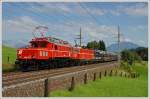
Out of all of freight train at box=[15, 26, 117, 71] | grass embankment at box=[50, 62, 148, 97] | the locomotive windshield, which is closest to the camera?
grass embankment at box=[50, 62, 148, 97]

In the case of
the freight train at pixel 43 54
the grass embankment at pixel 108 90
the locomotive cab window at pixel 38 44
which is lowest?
the grass embankment at pixel 108 90

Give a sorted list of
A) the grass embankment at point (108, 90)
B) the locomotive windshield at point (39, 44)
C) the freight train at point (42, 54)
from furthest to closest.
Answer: the locomotive windshield at point (39, 44) < the freight train at point (42, 54) < the grass embankment at point (108, 90)

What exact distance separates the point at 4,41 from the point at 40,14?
1.55 metres

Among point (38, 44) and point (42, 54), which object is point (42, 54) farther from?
point (38, 44)

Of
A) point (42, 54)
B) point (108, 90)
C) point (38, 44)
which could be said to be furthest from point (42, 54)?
point (108, 90)

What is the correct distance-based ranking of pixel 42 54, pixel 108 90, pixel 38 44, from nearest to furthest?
pixel 108 90 → pixel 42 54 → pixel 38 44

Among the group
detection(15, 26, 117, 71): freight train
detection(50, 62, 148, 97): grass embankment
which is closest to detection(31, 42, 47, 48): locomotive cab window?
detection(15, 26, 117, 71): freight train

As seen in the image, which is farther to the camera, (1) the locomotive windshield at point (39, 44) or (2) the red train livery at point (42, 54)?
(1) the locomotive windshield at point (39, 44)

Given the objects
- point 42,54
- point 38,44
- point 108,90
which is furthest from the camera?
point 38,44

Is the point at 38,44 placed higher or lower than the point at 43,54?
higher

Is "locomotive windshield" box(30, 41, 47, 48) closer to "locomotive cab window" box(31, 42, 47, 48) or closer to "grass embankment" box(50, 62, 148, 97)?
"locomotive cab window" box(31, 42, 47, 48)

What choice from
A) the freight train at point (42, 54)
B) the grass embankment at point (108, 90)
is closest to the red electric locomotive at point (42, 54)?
the freight train at point (42, 54)

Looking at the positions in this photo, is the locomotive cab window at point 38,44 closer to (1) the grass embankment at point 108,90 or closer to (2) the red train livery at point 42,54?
(2) the red train livery at point 42,54

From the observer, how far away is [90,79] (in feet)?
50.8
